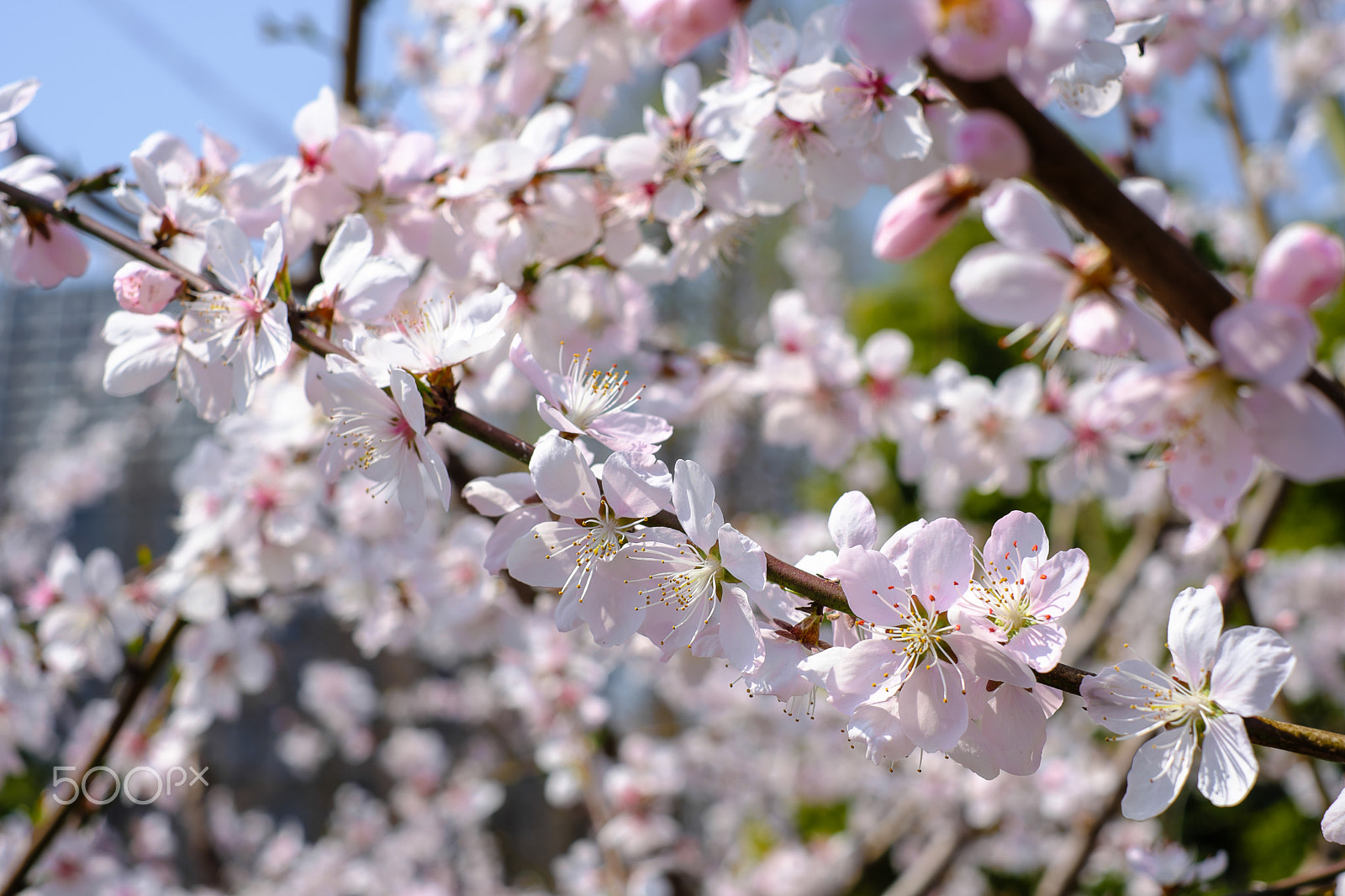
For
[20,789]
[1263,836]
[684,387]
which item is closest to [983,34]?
[684,387]

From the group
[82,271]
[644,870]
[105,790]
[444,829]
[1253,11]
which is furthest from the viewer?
[444,829]

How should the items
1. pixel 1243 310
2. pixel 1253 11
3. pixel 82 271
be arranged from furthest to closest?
pixel 1253 11
pixel 82 271
pixel 1243 310

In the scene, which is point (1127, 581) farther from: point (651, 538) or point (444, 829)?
point (444, 829)

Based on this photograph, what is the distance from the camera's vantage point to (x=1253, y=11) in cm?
231

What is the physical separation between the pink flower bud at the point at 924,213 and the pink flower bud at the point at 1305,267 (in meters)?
0.19

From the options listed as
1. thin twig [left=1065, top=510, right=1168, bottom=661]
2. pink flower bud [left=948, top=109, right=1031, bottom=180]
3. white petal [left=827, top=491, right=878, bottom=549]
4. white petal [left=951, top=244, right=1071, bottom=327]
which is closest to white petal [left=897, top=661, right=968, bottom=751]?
white petal [left=827, top=491, right=878, bottom=549]

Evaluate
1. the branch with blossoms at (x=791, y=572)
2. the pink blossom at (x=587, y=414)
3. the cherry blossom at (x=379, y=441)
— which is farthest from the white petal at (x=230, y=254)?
the pink blossom at (x=587, y=414)

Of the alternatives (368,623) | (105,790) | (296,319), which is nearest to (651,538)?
(296,319)

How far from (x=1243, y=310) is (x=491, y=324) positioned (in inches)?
22.7

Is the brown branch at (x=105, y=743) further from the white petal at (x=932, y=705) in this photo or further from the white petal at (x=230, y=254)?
the white petal at (x=932, y=705)

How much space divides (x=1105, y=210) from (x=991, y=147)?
88 mm

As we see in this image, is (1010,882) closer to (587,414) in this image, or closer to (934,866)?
(934,866)

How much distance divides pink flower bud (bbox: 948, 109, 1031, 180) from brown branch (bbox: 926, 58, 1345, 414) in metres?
0.03

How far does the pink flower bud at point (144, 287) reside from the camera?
0.88 metres
